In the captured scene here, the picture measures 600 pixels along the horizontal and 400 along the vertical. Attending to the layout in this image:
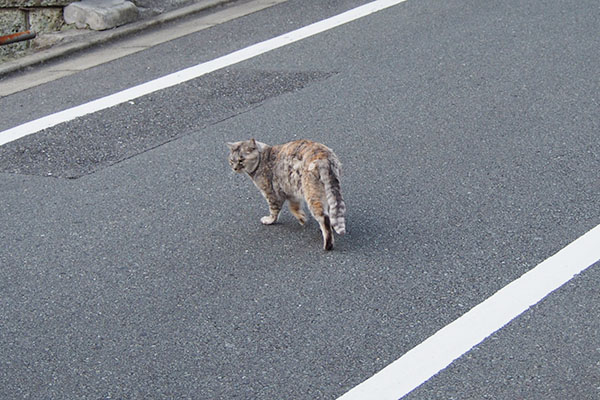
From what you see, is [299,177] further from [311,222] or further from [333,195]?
[311,222]

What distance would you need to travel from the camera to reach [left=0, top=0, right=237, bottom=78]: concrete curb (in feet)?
27.1

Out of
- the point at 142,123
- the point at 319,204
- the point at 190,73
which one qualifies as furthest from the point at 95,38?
the point at 319,204

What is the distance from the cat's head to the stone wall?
4.63 m

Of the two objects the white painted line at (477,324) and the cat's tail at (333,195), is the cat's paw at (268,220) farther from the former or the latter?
the white painted line at (477,324)

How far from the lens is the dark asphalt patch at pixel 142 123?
248 inches

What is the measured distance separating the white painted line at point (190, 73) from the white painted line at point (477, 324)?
3.98 meters

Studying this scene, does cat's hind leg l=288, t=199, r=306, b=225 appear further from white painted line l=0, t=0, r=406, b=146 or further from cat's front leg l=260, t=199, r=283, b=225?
white painted line l=0, t=0, r=406, b=146

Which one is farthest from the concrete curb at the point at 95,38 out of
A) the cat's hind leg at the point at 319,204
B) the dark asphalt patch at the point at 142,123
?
the cat's hind leg at the point at 319,204

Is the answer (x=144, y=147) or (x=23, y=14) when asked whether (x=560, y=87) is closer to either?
(x=144, y=147)

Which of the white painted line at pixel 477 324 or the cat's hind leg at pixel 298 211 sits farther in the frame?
the cat's hind leg at pixel 298 211

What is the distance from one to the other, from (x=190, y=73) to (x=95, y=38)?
1452 millimetres

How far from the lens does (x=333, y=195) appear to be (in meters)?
4.84

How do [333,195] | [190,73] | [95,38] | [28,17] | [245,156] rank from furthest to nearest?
[28,17], [95,38], [190,73], [245,156], [333,195]

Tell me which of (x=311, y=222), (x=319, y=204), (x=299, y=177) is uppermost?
(x=299, y=177)
